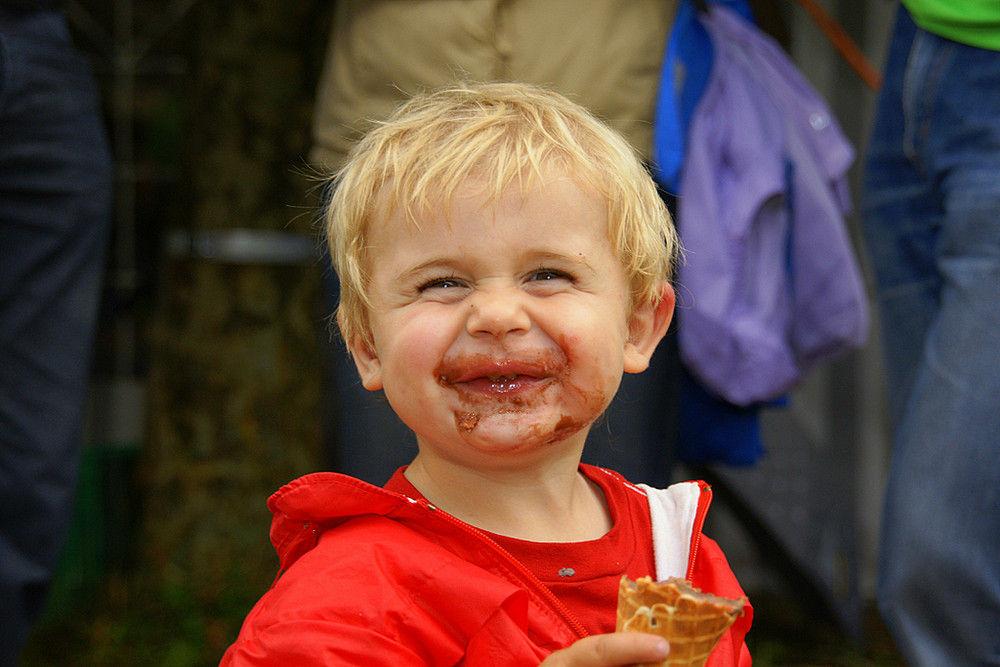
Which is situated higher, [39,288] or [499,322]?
[499,322]

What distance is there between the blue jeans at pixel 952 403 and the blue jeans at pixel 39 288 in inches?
66.8

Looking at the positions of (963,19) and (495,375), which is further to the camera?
(963,19)

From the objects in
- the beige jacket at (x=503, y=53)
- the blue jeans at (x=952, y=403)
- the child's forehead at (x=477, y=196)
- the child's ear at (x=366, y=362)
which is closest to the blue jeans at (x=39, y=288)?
the beige jacket at (x=503, y=53)

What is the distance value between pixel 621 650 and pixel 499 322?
386 mm

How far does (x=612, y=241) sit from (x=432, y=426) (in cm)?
33

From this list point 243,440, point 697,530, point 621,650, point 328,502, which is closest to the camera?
point 621,650

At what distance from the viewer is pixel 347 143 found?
6.16 feet

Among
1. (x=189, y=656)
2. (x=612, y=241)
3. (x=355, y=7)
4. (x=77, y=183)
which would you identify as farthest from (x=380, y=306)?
(x=189, y=656)

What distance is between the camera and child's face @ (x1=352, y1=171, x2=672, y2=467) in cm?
113

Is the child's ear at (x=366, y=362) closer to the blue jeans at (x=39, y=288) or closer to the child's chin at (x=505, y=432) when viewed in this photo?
the child's chin at (x=505, y=432)

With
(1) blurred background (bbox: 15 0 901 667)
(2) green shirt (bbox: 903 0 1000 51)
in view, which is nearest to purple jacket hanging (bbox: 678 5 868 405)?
(2) green shirt (bbox: 903 0 1000 51)

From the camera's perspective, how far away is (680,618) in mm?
920

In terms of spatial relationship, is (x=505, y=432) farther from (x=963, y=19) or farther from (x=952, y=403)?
(x=963, y=19)

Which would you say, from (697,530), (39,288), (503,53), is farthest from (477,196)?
(39,288)
